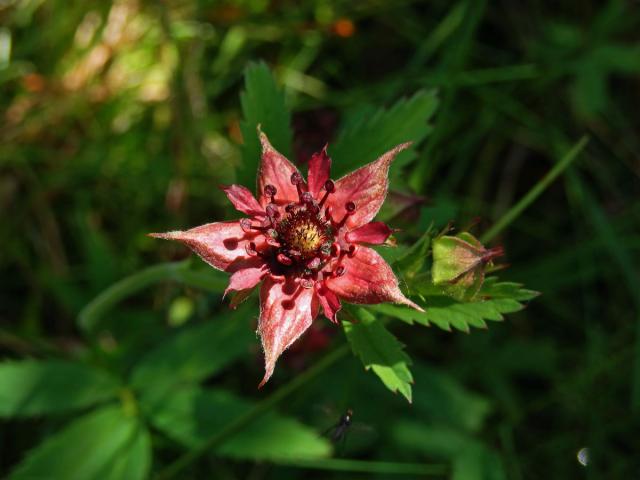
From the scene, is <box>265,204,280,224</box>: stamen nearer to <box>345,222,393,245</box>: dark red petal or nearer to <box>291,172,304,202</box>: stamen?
<box>291,172,304,202</box>: stamen

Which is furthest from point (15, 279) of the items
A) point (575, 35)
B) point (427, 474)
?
point (575, 35)

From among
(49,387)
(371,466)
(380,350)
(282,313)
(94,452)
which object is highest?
(282,313)

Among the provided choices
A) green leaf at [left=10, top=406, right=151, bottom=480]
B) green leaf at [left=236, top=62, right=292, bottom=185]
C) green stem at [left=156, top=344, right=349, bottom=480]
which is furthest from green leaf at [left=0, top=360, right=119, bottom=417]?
green leaf at [left=236, top=62, right=292, bottom=185]

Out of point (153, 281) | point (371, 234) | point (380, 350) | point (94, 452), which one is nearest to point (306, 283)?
point (371, 234)

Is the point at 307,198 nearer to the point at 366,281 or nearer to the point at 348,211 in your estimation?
the point at 348,211

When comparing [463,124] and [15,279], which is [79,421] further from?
[463,124]

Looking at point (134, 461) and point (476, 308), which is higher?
point (476, 308)

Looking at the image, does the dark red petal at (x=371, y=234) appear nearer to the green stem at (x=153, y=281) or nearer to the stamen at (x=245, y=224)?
the stamen at (x=245, y=224)

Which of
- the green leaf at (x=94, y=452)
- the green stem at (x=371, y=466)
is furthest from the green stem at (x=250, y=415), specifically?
the green stem at (x=371, y=466)
